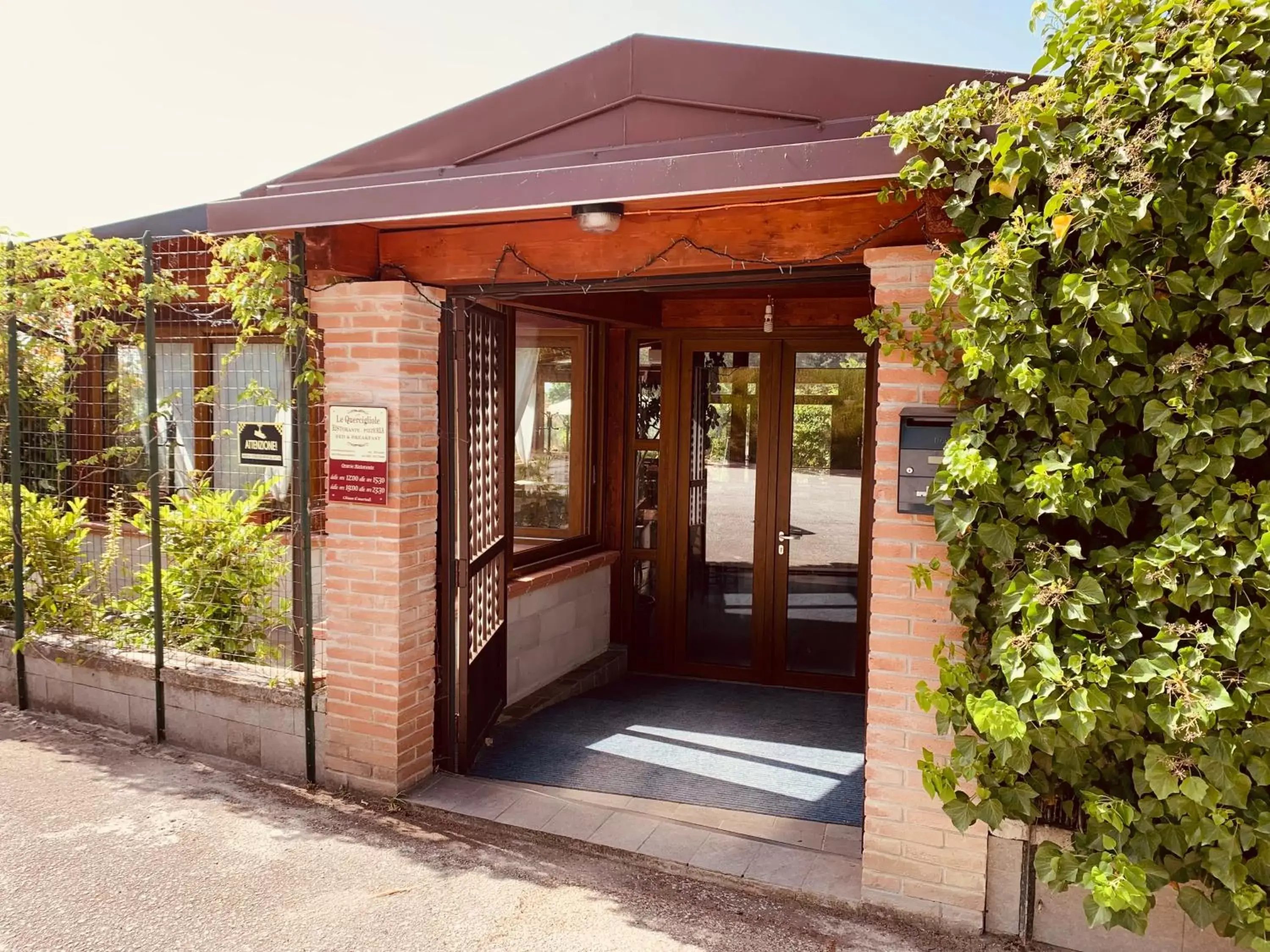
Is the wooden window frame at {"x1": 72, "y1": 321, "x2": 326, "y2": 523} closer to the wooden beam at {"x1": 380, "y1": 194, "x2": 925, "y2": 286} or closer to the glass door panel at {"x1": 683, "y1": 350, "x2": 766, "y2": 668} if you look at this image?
the wooden beam at {"x1": 380, "y1": 194, "x2": 925, "y2": 286}

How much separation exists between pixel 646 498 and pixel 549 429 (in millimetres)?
928

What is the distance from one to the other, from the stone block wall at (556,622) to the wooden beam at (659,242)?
2265 mm

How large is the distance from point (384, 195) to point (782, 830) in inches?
132

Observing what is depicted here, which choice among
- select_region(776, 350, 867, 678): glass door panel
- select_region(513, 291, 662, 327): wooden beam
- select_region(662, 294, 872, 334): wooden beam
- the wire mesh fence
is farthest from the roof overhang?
select_region(776, 350, 867, 678): glass door panel

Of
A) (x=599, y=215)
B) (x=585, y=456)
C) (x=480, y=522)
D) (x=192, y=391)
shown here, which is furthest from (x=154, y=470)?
(x=599, y=215)

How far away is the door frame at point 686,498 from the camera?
607cm

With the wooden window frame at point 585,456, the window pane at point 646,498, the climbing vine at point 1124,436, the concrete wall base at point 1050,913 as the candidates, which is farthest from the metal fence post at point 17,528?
the concrete wall base at point 1050,913

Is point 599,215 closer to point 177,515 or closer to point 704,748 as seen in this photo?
point 704,748

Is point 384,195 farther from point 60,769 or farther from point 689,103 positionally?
point 60,769

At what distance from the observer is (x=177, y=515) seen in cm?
524

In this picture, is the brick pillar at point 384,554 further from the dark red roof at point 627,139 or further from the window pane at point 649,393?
the window pane at point 649,393

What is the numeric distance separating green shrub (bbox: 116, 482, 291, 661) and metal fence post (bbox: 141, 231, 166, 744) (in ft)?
0.57

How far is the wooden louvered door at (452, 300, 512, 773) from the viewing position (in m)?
4.58

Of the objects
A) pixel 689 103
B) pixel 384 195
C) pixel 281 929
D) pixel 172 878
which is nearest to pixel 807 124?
pixel 689 103
